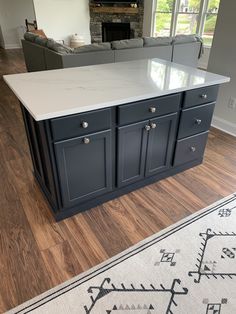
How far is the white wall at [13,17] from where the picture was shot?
8.09 metres

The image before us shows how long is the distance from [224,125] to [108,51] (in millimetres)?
2033

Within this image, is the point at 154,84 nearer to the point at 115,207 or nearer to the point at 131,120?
the point at 131,120

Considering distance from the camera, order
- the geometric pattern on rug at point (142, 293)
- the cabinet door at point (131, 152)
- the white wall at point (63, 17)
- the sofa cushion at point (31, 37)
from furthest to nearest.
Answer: the white wall at point (63, 17), the sofa cushion at point (31, 37), the cabinet door at point (131, 152), the geometric pattern on rug at point (142, 293)

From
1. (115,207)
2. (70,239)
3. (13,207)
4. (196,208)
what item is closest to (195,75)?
(196,208)

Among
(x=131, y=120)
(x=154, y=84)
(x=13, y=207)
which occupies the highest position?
(x=154, y=84)

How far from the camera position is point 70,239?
67.4 inches

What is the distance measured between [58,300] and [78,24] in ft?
27.3

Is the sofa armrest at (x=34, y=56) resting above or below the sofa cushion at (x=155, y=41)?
below

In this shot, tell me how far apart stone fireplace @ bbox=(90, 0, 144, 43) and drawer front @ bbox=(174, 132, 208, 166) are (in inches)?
261

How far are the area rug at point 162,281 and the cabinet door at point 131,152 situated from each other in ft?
1.67

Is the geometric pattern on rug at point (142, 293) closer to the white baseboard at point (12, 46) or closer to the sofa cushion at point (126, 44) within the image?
the sofa cushion at point (126, 44)

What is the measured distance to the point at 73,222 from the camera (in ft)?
6.06

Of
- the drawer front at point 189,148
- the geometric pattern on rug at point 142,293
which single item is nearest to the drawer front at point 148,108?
the drawer front at point 189,148

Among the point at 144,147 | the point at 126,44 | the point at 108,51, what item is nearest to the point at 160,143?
the point at 144,147
